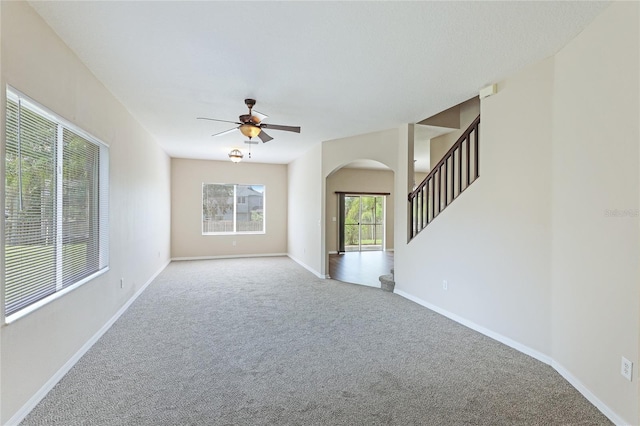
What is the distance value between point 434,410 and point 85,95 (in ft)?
13.0

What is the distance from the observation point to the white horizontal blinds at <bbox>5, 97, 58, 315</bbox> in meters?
1.95

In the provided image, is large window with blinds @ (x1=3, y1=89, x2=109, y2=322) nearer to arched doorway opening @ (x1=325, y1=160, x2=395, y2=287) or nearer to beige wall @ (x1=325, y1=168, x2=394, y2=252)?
arched doorway opening @ (x1=325, y1=160, x2=395, y2=287)

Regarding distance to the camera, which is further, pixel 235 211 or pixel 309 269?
pixel 235 211

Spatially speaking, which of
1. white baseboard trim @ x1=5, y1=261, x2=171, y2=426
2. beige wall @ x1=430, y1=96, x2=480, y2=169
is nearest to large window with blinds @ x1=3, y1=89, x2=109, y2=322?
white baseboard trim @ x1=5, y1=261, x2=171, y2=426

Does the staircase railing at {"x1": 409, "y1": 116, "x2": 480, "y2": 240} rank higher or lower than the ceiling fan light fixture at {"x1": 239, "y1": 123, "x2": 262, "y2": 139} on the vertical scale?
lower

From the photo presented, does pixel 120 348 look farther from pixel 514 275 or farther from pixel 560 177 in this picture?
pixel 560 177

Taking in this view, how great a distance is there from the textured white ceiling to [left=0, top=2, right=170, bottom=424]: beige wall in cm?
21

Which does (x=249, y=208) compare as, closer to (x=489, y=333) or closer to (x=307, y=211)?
(x=307, y=211)

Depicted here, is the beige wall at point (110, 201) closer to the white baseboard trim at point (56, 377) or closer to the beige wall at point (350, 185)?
the white baseboard trim at point (56, 377)

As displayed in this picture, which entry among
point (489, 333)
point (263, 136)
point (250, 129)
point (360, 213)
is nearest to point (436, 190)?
point (489, 333)

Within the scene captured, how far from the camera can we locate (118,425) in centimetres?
187

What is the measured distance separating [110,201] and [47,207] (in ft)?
3.87

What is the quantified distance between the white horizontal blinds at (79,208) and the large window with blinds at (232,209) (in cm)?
501

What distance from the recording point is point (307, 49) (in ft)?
8.36
